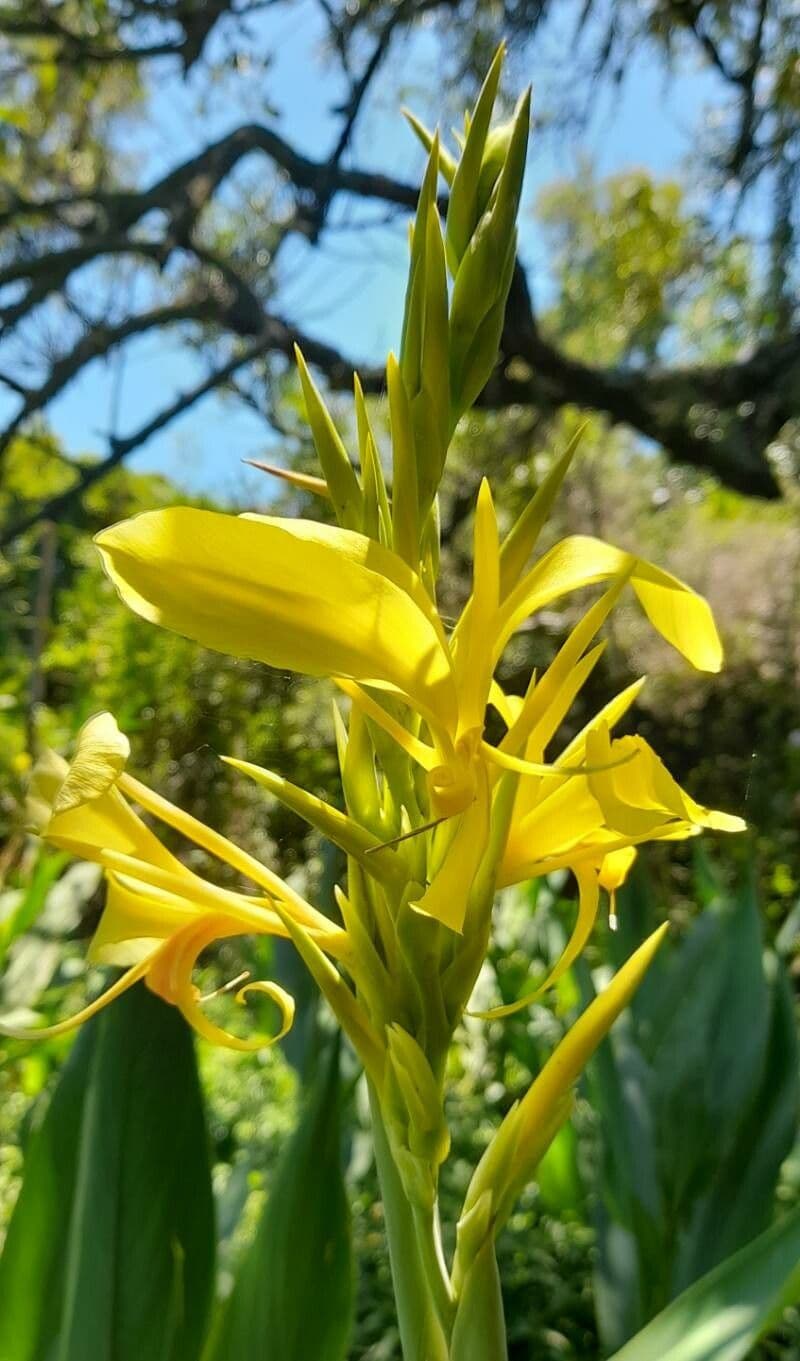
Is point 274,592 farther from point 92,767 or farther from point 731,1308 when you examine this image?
point 731,1308

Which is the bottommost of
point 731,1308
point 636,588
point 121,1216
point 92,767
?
point 121,1216

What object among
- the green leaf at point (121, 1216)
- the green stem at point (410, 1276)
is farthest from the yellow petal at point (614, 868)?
the green leaf at point (121, 1216)

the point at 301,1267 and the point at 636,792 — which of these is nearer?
the point at 636,792

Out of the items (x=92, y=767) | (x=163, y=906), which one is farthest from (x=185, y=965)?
(x=92, y=767)

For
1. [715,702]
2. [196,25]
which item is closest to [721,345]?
[715,702]

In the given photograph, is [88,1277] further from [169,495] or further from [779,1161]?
[169,495]

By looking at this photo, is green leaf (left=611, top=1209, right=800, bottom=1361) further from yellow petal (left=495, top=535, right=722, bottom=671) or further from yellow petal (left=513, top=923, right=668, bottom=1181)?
yellow petal (left=495, top=535, right=722, bottom=671)

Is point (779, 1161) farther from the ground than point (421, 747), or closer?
closer
